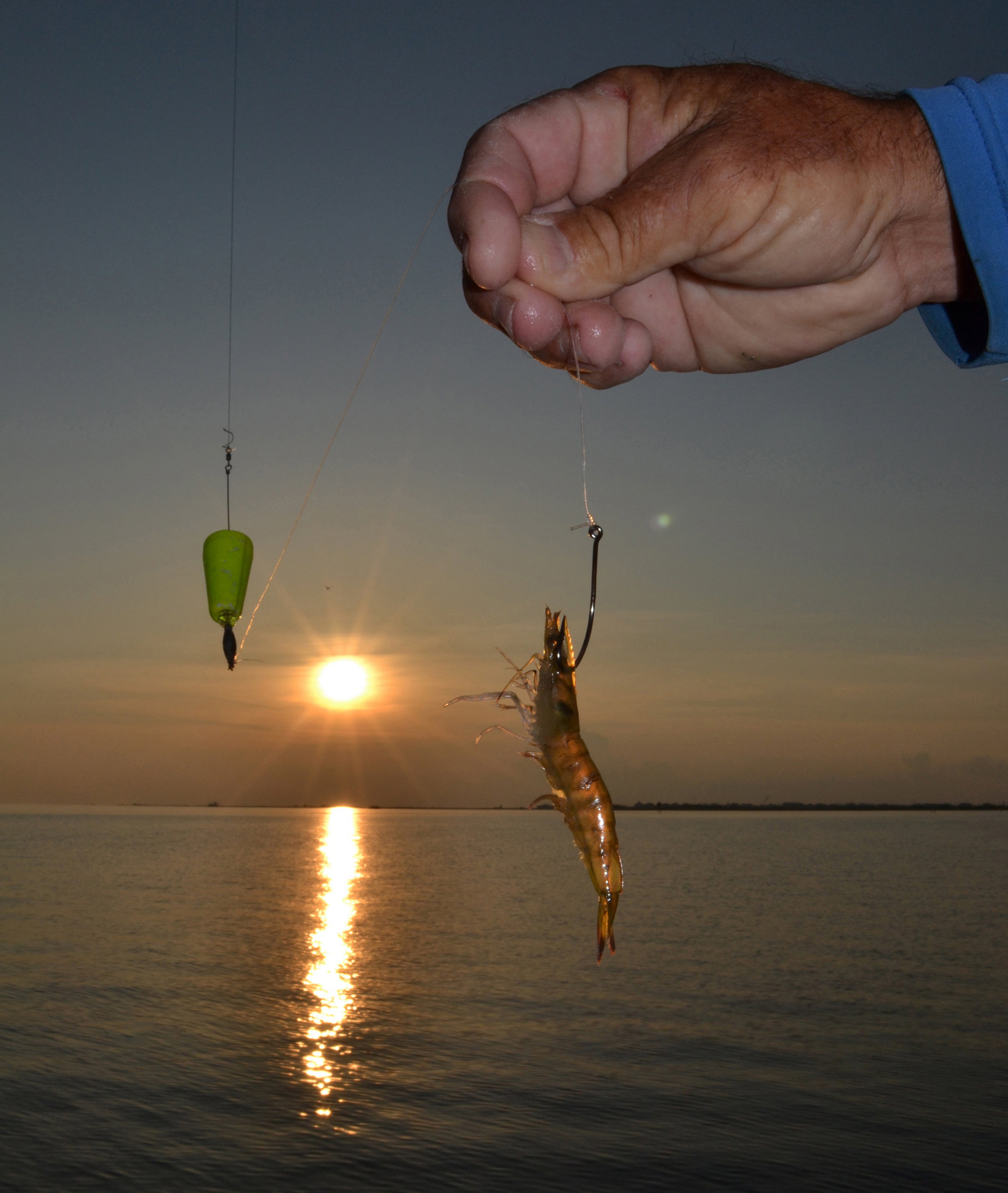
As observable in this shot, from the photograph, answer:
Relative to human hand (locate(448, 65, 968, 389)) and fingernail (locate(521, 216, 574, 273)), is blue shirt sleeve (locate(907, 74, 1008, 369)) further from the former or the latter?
fingernail (locate(521, 216, 574, 273))

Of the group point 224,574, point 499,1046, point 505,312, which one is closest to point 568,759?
point 505,312

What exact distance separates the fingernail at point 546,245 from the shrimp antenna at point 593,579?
74 centimetres

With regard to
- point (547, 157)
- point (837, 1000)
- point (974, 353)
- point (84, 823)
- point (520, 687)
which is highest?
point (547, 157)

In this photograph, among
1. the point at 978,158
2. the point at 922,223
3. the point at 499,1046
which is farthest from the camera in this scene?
the point at 499,1046

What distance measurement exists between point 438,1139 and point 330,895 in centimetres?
4184

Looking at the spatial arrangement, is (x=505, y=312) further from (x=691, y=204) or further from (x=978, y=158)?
(x=978, y=158)

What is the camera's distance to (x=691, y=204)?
2.12 m

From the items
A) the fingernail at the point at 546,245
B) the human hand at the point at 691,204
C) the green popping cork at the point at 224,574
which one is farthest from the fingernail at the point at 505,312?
the green popping cork at the point at 224,574

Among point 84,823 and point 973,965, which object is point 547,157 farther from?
point 84,823

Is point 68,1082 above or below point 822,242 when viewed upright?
below

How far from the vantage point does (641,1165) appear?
530 inches

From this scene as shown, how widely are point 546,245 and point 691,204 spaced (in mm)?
327

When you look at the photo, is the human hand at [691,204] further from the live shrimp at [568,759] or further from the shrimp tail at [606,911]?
the shrimp tail at [606,911]

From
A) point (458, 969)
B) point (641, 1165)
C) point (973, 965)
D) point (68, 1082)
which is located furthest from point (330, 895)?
point (641, 1165)
